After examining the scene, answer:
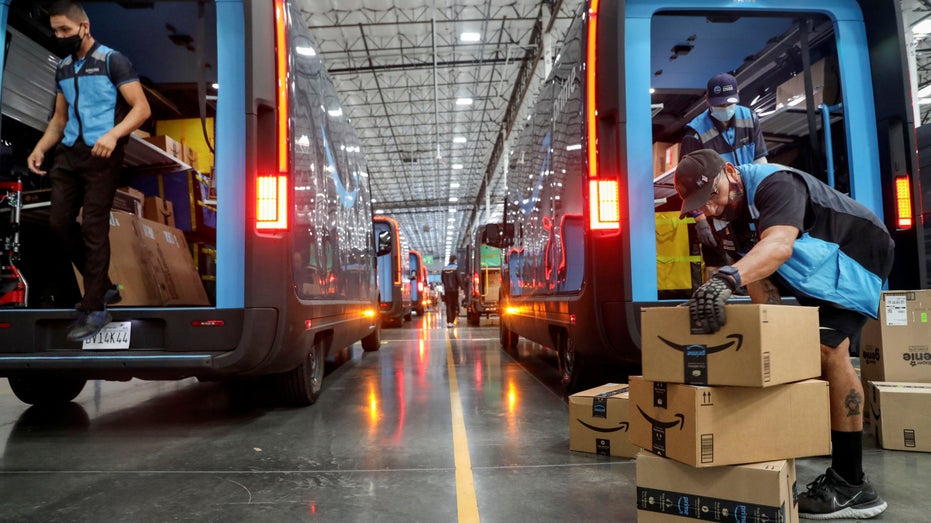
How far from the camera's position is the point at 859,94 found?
13.3ft

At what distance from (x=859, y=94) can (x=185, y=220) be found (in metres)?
5.53

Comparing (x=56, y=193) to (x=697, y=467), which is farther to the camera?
(x=56, y=193)

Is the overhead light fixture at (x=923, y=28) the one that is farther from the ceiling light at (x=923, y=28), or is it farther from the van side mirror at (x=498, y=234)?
the van side mirror at (x=498, y=234)

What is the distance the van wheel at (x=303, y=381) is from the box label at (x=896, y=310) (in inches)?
152

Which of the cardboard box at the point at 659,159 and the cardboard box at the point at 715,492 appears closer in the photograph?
the cardboard box at the point at 715,492

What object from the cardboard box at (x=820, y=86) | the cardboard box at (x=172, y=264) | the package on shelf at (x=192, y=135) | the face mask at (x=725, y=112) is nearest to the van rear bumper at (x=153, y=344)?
the cardboard box at (x=172, y=264)

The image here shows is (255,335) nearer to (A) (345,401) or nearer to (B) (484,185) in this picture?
(A) (345,401)

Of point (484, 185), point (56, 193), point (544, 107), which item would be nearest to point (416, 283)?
point (484, 185)

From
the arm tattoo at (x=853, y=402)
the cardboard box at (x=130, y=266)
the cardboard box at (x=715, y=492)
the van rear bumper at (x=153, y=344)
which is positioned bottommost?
the cardboard box at (x=715, y=492)

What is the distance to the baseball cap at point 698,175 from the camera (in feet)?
8.04

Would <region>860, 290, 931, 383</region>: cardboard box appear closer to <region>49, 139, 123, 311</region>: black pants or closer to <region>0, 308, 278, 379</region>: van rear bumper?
<region>0, 308, 278, 379</region>: van rear bumper

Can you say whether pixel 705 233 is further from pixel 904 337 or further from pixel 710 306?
pixel 710 306

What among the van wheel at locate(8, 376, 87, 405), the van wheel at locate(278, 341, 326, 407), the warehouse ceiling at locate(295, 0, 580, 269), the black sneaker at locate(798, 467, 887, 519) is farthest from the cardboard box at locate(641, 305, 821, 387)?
the warehouse ceiling at locate(295, 0, 580, 269)

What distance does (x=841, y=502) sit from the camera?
88.5 inches
